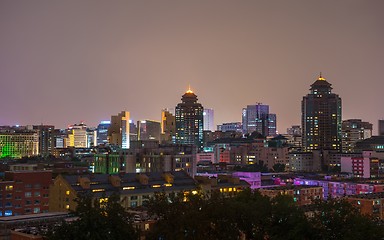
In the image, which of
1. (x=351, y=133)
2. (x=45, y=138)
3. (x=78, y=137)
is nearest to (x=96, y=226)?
(x=45, y=138)

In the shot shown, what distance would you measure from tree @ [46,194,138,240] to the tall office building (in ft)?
368

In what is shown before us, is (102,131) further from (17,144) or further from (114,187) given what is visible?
(114,187)

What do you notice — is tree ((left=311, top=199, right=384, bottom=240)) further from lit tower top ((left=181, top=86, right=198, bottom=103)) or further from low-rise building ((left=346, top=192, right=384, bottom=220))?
lit tower top ((left=181, top=86, right=198, bottom=103))

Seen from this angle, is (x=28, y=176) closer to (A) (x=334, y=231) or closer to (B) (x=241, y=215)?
(B) (x=241, y=215)

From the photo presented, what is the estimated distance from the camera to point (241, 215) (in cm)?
2783

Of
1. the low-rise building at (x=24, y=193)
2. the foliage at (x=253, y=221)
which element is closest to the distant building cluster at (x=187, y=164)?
the low-rise building at (x=24, y=193)

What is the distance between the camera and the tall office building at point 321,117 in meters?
133

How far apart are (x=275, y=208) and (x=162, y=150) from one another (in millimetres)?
39833

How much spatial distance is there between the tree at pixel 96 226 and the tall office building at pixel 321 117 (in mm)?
112027

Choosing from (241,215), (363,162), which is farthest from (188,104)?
(241,215)

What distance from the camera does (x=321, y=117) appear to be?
135m

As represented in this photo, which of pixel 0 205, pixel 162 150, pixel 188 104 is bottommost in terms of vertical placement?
pixel 0 205

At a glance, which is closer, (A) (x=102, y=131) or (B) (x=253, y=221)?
(B) (x=253, y=221)

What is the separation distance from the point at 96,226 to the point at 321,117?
117570 mm
